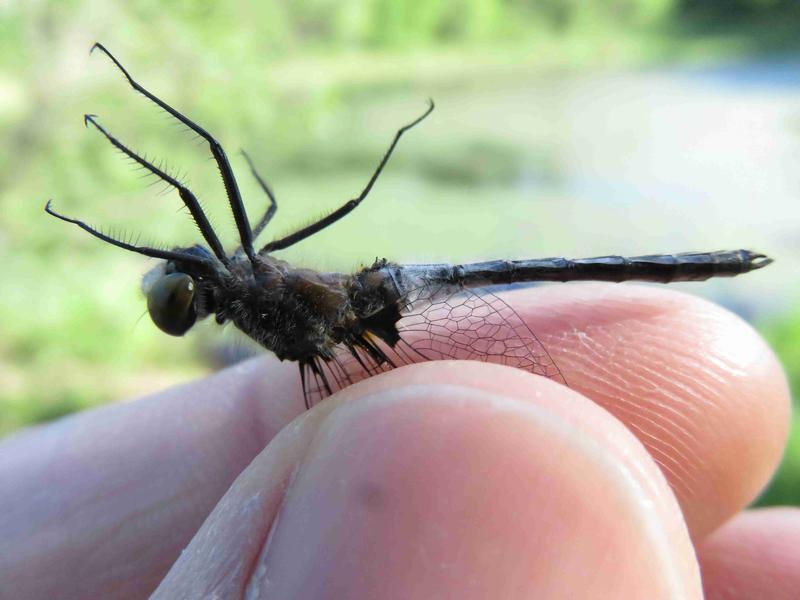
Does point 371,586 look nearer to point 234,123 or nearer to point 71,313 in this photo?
point 234,123

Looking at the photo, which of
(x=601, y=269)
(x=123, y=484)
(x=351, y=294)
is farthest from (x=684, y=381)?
(x=123, y=484)

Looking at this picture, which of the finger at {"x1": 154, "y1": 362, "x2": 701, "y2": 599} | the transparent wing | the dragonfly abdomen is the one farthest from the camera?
the dragonfly abdomen

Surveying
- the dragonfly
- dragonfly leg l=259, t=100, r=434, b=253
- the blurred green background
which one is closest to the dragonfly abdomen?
the dragonfly

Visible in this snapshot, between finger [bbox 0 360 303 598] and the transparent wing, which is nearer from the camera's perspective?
the transparent wing

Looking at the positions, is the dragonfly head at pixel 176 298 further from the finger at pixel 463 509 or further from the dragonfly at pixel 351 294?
the finger at pixel 463 509

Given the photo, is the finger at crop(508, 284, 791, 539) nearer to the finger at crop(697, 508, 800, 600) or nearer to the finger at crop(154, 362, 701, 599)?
the finger at crop(697, 508, 800, 600)

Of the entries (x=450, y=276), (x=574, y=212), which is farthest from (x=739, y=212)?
(x=450, y=276)
